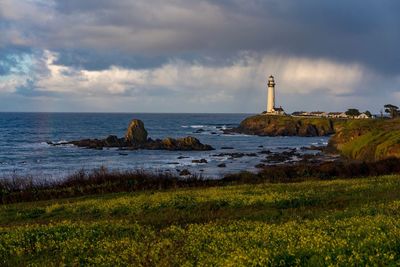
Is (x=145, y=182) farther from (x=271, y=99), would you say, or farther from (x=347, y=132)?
(x=271, y=99)

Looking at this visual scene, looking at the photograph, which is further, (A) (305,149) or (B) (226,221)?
(A) (305,149)

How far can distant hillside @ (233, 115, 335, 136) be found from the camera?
468ft

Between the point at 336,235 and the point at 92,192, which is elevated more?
the point at 336,235

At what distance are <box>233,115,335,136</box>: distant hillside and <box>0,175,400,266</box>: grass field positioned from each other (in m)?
120

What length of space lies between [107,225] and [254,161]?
62028 millimetres

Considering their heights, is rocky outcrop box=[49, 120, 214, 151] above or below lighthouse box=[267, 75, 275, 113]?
below

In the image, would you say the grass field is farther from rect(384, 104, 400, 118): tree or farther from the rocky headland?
rect(384, 104, 400, 118): tree

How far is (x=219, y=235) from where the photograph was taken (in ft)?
46.9

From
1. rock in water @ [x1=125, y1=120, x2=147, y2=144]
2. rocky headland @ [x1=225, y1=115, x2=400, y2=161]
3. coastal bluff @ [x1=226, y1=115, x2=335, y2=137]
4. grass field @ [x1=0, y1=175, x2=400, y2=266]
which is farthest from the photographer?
coastal bluff @ [x1=226, y1=115, x2=335, y2=137]

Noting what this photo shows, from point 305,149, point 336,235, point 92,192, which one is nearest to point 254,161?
point 305,149

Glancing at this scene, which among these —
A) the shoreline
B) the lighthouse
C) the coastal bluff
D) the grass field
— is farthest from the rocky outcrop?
the lighthouse

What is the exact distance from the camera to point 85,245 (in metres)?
14.0

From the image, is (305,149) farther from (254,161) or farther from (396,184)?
(396,184)

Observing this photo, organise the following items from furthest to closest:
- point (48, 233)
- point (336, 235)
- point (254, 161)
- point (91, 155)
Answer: point (91, 155) → point (254, 161) → point (48, 233) → point (336, 235)
